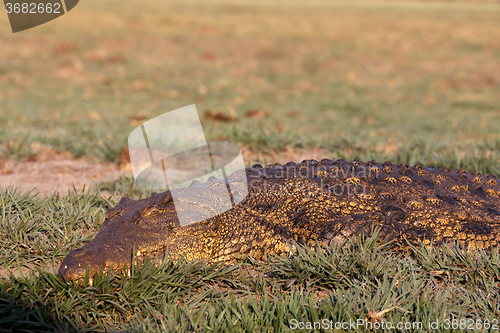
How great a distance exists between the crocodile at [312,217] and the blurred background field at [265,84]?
1.56 meters

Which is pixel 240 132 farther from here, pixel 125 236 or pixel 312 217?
pixel 125 236

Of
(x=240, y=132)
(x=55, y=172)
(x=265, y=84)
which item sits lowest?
(x=265, y=84)

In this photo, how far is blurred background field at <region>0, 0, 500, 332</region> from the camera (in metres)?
1.93

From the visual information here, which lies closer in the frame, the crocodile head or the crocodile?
the crocodile head

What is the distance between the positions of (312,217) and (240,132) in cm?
270

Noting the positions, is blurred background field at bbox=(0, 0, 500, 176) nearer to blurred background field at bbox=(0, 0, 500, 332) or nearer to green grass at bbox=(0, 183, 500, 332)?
blurred background field at bbox=(0, 0, 500, 332)

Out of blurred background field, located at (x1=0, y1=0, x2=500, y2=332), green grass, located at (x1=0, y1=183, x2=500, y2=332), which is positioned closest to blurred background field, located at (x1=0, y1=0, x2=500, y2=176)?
blurred background field, located at (x1=0, y1=0, x2=500, y2=332)

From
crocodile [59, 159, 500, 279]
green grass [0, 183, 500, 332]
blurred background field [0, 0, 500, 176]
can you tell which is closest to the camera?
green grass [0, 183, 500, 332]

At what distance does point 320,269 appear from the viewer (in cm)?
215

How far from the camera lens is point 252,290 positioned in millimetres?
2119

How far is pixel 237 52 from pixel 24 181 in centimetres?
1266

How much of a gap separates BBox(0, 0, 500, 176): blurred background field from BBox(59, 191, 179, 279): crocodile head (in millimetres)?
2355

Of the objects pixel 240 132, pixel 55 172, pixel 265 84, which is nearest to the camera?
pixel 55 172

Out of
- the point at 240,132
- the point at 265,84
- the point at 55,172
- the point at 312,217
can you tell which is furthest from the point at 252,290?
the point at 265,84
